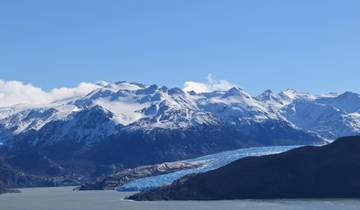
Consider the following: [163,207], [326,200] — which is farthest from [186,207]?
[326,200]

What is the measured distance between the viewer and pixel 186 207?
18462 cm

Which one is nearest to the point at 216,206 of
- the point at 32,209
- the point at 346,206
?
the point at 346,206

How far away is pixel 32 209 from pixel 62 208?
7630 mm

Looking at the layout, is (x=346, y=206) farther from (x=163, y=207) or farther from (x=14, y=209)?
(x=14, y=209)

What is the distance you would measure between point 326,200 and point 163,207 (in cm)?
3905

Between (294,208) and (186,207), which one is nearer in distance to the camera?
(294,208)

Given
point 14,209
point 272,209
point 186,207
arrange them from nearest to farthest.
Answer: point 272,209, point 186,207, point 14,209

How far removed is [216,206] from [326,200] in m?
28.1

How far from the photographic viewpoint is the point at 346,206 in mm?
170375

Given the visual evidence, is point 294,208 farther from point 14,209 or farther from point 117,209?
point 14,209

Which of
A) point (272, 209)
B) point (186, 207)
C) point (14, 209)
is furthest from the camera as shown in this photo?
point (14, 209)

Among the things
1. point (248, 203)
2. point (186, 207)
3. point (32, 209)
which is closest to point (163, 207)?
point (186, 207)

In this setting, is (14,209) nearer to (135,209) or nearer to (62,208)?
(62,208)

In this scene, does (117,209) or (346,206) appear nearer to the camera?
(346,206)
